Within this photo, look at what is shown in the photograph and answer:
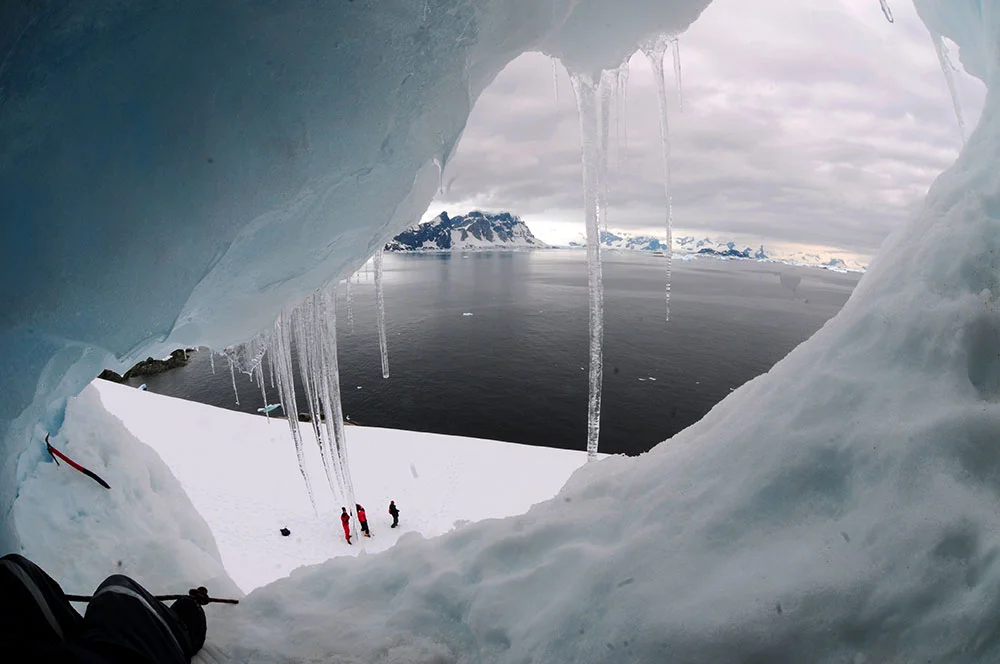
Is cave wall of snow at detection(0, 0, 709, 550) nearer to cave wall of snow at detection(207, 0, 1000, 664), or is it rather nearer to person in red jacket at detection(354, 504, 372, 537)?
cave wall of snow at detection(207, 0, 1000, 664)

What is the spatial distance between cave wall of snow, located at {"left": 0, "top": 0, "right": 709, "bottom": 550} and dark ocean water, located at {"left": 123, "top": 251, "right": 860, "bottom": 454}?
78.6 ft

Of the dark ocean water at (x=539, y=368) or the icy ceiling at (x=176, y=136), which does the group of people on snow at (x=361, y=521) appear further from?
the dark ocean water at (x=539, y=368)

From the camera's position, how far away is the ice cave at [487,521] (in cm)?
241

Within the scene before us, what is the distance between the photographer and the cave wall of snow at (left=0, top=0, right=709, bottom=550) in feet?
8.92

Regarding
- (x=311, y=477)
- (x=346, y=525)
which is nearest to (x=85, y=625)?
(x=346, y=525)

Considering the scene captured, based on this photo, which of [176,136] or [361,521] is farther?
[361,521]

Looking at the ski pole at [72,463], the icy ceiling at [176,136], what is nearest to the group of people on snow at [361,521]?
the ski pole at [72,463]

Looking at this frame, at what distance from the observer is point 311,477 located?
15.9 meters

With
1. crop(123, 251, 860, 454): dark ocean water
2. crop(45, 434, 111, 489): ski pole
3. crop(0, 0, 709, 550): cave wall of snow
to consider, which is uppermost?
crop(0, 0, 709, 550): cave wall of snow

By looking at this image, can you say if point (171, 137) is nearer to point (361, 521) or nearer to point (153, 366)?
point (361, 521)

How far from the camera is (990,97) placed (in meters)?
4.02

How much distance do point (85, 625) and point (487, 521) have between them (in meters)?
3.19

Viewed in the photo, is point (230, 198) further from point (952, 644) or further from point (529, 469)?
point (529, 469)

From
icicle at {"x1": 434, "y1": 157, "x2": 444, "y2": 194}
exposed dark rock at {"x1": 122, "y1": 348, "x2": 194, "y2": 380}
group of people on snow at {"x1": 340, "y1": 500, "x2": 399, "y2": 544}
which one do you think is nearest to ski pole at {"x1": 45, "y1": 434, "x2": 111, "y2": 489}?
icicle at {"x1": 434, "y1": 157, "x2": 444, "y2": 194}
